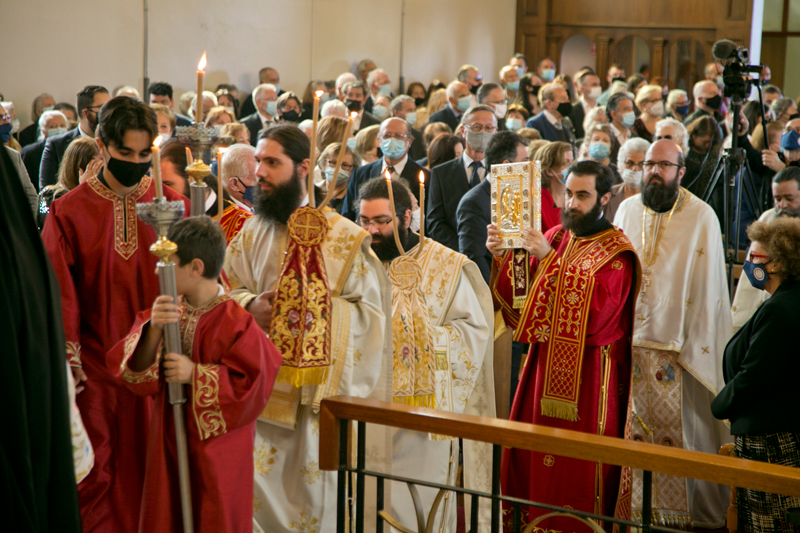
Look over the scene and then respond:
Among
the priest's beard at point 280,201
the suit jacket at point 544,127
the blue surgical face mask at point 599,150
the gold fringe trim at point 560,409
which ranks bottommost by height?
the gold fringe trim at point 560,409

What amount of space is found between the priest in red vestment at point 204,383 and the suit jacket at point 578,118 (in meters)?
8.59

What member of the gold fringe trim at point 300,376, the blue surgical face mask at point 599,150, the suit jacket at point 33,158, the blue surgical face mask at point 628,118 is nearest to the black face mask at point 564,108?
the blue surgical face mask at point 628,118

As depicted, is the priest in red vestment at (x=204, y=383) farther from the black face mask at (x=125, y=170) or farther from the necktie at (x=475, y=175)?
the necktie at (x=475, y=175)

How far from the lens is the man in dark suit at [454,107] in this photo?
8.79 m

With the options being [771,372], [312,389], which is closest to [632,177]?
[771,372]

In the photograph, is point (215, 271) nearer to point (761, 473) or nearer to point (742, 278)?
point (761, 473)

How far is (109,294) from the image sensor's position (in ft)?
8.93

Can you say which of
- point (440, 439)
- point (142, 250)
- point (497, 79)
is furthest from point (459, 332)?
point (497, 79)

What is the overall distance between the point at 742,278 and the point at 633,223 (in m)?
0.85

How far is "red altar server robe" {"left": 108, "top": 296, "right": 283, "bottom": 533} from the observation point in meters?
2.27

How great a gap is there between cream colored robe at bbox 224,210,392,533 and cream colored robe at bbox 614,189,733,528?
1.73m

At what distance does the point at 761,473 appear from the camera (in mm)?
1903

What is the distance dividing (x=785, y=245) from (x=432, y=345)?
1.37 meters

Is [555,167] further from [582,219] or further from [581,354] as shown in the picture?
[581,354]
